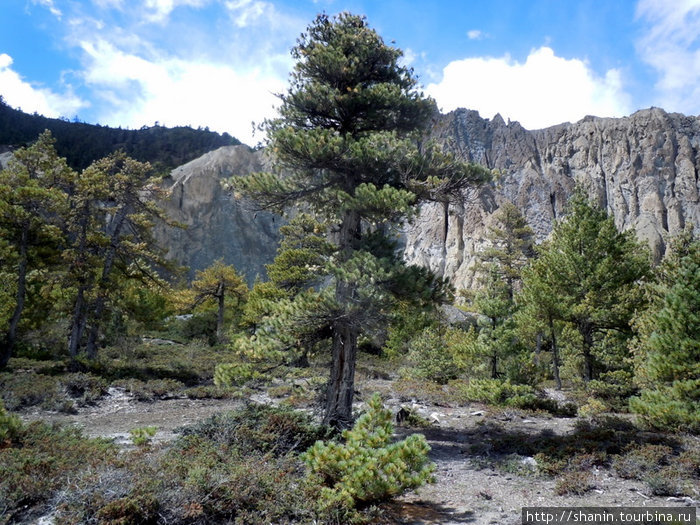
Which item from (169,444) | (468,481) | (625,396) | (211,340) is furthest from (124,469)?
(211,340)

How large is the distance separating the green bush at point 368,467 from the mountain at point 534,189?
1848 inches

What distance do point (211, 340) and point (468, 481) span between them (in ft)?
90.5

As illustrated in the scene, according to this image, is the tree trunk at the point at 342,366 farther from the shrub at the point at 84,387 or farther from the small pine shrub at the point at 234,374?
the shrub at the point at 84,387

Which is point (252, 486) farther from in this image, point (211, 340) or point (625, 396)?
point (211, 340)

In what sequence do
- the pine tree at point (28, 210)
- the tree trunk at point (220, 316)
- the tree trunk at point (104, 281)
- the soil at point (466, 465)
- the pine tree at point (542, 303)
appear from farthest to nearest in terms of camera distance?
the tree trunk at point (220, 316) → the tree trunk at point (104, 281) → the pine tree at point (28, 210) → the pine tree at point (542, 303) → the soil at point (466, 465)

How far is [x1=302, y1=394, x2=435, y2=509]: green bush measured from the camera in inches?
174

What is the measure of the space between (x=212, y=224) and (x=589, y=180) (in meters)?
51.9

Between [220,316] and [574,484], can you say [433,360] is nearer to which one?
[574,484]

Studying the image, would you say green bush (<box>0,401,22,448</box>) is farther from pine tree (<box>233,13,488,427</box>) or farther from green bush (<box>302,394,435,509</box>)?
pine tree (<box>233,13,488,427</box>)

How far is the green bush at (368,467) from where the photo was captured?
4430mm

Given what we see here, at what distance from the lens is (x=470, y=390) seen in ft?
43.9

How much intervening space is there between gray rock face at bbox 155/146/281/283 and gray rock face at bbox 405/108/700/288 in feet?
75.6

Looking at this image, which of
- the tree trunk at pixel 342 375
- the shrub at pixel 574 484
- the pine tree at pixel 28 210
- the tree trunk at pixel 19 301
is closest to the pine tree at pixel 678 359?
the shrub at pixel 574 484

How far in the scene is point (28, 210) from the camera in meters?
15.1
